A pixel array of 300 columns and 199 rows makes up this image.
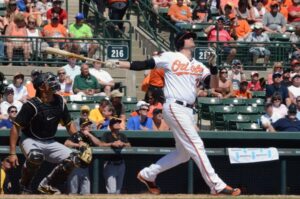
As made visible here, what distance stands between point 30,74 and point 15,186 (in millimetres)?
4045

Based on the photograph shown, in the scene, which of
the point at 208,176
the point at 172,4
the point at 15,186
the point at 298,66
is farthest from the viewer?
the point at 172,4

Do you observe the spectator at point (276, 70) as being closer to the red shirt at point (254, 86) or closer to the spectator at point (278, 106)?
the red shirt at point (254, 86)

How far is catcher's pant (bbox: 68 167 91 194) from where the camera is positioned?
14219 mm

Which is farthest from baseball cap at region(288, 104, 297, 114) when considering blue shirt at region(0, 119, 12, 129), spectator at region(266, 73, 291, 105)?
blue shirt at region(0, 119, 12, 129)

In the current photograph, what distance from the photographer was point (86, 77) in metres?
17.7

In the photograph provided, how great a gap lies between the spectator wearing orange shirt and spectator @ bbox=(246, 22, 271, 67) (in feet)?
12.1

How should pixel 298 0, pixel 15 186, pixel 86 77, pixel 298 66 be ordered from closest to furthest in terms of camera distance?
1. pixel 15 186
2. pixel 86 77
3. pixel 298 66
4. pixel 298 0

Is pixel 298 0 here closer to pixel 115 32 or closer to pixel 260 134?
pixel 115 32

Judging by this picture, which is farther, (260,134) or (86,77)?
(86,77)

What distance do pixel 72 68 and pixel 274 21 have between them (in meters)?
5.48

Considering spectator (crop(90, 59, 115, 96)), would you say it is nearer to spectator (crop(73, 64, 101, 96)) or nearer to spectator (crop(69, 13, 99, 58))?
spectator (crop(73, 64, 101, 96))

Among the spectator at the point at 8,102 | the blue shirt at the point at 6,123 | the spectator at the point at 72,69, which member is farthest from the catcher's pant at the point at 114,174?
the spectator at the point at 72,69

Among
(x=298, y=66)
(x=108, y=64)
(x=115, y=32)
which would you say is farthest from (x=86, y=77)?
(x=108, y=64)

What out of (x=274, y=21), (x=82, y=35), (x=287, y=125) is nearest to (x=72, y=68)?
(x=82, y=35)
